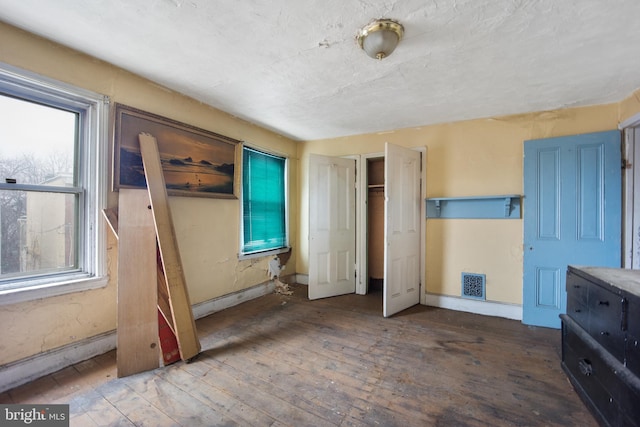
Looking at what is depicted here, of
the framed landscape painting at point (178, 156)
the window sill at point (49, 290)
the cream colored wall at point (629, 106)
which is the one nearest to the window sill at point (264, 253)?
the framed landscape painting at point (178, 156)

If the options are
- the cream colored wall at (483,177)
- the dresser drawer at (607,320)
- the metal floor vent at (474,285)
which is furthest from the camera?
the metal floor vent at (474,285)

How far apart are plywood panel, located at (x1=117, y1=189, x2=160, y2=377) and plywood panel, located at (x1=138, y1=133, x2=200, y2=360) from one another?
73mm

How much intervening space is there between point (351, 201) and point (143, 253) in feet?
9.06

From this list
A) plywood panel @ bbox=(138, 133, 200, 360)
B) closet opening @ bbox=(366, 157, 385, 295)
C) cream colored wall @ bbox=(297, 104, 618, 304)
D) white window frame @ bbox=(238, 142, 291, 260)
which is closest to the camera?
plywood panel @ bbox=(138, 133, 200, 360)

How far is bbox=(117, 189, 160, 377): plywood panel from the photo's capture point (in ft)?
6.22

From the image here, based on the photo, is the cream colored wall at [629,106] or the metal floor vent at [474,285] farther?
the metal floor vent at [474,285]

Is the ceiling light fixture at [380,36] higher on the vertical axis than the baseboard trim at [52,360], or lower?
higher

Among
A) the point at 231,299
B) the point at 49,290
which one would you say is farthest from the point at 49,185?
the point at 231,299

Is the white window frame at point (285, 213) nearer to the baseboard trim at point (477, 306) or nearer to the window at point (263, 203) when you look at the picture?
the window at point (263, 203)

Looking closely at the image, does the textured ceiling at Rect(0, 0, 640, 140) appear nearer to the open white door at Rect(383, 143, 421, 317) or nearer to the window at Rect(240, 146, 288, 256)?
the open white door at Rect(383, 143, 421, 317)

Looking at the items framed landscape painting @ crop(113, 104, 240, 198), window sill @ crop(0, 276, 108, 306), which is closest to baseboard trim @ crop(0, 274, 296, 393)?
window sill @ crop(0, 276, 108, 306)

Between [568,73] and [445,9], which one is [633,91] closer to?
[568,73]

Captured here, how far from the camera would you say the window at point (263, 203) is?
3.48 m

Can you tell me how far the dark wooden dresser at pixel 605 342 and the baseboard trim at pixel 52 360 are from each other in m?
3.46
